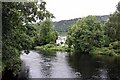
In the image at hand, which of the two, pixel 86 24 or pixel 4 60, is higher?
pixel 86 24

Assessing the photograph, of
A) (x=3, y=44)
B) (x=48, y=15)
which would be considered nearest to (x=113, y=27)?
(x=48, y=15)

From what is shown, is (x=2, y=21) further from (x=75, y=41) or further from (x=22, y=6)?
(x=75, y=41)

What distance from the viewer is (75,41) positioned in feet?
280

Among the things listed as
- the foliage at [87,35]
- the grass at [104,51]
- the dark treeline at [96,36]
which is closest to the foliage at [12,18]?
the grass at [104,51]

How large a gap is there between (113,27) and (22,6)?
58448mm

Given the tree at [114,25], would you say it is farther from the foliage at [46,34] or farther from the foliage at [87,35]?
the foliage at [46,34]

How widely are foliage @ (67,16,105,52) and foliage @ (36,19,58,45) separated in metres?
25.4

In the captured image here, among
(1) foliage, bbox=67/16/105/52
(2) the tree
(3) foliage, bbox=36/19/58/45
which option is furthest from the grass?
(3) foliage, bbox=36/19/58/45

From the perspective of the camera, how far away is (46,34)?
114 m

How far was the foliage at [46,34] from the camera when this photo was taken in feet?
370

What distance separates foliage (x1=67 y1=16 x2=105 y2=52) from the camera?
81312 millimetres

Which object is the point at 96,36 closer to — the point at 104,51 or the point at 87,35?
the point at 87,35

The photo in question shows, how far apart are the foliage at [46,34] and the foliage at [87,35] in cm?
2543

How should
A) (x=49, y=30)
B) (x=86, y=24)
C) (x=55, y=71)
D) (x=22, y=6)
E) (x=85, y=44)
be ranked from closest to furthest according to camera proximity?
1. (x=22, y=6)
2. (x=55, y=71)
3. (x=85, y=44)
4. (x=86, y=24)
5. (x=49, y=30)
